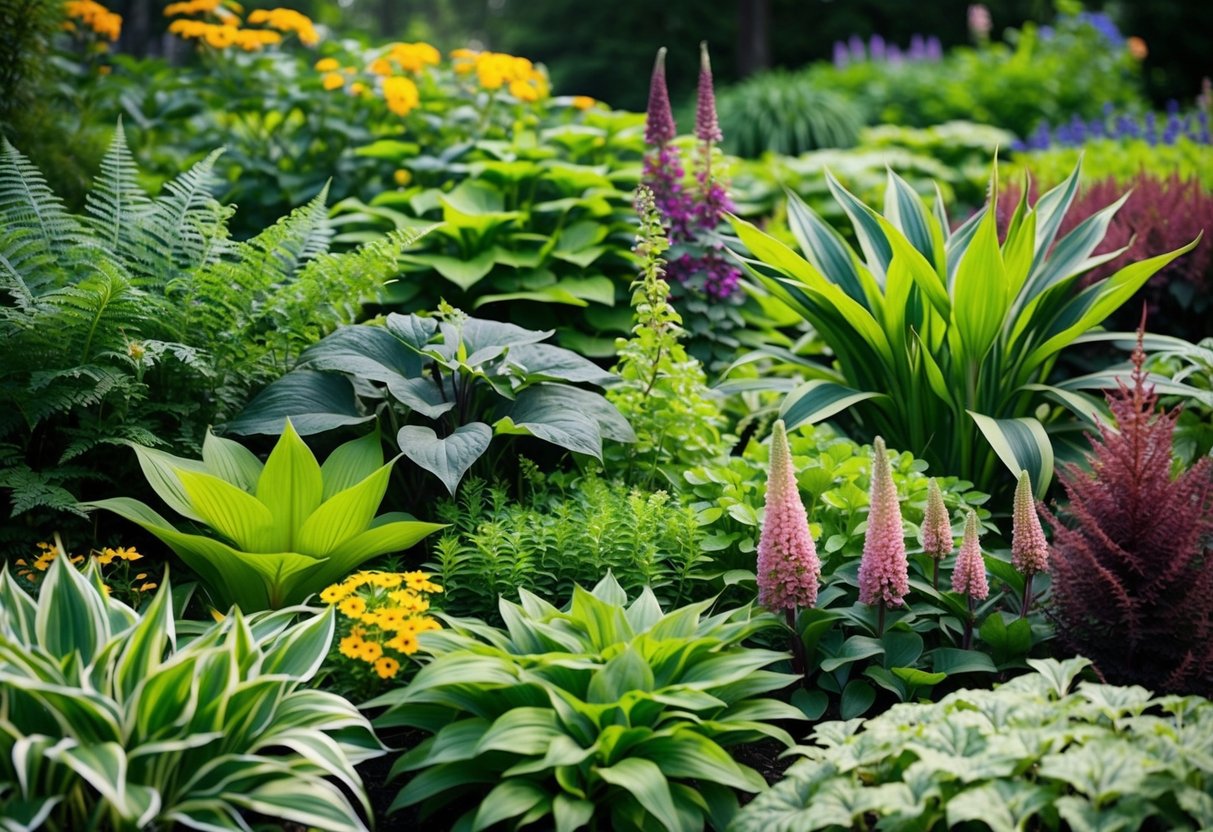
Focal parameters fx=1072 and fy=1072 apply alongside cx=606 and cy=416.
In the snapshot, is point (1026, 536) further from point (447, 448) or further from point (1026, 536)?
point (447, 448)

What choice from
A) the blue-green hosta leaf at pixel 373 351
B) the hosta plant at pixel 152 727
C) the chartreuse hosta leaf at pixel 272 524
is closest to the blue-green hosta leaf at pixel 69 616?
the hosta plant at pixel 152 727

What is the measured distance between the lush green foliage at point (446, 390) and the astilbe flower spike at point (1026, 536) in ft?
3.81

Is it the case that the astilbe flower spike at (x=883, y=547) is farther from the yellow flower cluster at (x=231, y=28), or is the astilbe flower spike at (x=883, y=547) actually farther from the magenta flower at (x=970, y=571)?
the yellow flower cluster at (x=231, y=28)

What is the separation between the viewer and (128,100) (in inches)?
217

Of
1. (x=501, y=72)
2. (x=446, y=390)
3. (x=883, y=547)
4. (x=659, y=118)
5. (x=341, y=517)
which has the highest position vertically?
(x=501, y=72)

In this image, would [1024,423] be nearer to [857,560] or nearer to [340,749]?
[857,560]

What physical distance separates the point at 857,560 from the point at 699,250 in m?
1.66

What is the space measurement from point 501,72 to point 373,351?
8.00 feet

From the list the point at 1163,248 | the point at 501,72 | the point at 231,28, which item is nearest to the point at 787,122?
the point at 501,72

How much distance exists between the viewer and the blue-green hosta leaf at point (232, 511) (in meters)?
2.74

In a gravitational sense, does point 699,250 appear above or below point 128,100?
below

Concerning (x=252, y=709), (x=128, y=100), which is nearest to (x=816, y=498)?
(x=252, y=709)

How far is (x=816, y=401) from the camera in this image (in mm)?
3695

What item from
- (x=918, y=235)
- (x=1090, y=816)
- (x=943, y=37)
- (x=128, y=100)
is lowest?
(x=1090, y=816)
